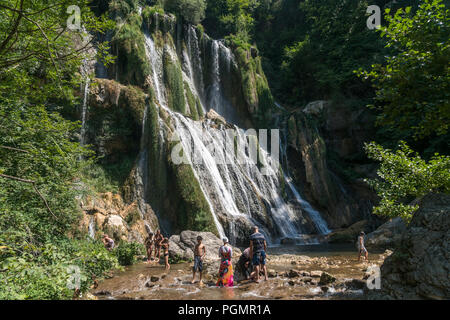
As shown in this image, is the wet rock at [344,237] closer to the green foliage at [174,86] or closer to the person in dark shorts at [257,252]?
the person in dark shorts at [257,252]

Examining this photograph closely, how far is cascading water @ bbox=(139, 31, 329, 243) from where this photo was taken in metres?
17.2

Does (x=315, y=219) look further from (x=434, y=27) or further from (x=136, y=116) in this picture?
(x=434, y=27)

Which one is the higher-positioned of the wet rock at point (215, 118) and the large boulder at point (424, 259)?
the wet rock at point (215, 118)

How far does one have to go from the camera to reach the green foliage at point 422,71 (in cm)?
499

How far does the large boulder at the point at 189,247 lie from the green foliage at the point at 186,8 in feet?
72.3

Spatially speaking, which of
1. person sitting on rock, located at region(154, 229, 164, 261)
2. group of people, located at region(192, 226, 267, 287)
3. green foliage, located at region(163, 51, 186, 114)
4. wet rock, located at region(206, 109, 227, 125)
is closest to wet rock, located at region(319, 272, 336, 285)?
group of people, located at region(192, 226, 267, 287)

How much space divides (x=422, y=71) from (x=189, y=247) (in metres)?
10.5

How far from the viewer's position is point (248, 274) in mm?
8039

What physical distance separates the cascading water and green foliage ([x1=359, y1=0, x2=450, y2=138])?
11.7m

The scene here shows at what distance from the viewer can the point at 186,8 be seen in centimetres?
2639

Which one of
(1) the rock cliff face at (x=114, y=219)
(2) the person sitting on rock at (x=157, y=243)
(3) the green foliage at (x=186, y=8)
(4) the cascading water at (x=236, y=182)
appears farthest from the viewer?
(3) the green foliage at (x=186, y=8)

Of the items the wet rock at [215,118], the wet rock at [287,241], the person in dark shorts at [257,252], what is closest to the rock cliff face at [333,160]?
the wet rock at [287,241]
